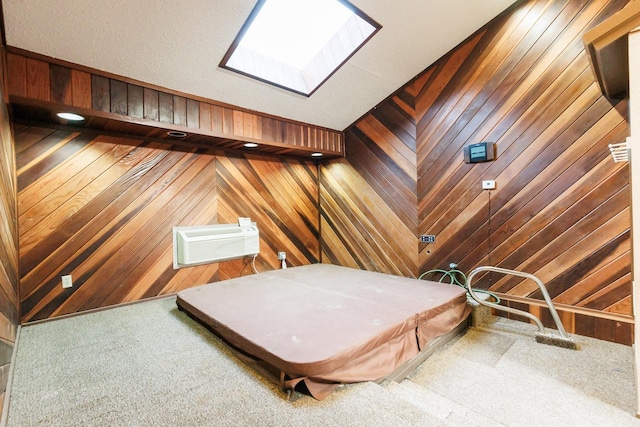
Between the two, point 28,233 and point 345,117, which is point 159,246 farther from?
point 345,117

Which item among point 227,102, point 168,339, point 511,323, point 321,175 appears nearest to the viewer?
point 168,339

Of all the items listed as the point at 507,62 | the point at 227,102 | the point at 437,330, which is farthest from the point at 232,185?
the point at 507,62

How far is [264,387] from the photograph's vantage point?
4.85 ft

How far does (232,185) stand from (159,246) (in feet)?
3.55

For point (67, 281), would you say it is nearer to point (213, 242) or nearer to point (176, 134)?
point (213, 242)

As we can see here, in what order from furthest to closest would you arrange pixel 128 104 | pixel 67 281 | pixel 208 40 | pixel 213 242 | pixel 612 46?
pixel 213 242 → pixel 67 281 → pixel 128 104 → pixel 208 40 → pixel 612 46

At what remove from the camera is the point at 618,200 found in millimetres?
2123

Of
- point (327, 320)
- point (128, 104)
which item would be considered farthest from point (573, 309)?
point (128, 104)

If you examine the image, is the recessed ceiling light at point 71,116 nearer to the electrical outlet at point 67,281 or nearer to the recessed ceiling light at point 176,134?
the recessed ceiling light at point 176,134

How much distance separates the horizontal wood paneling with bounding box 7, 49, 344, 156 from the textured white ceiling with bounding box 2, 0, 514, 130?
91mm

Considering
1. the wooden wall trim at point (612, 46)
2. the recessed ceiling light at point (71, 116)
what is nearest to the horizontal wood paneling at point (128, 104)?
the recessed ceiling light at point (71, 116)

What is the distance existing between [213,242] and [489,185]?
298 cm

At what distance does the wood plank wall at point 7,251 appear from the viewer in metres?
1.57

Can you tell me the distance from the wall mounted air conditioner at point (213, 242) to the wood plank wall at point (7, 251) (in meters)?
1.23
